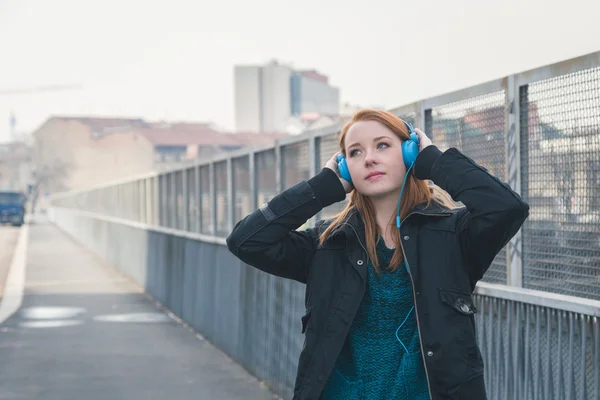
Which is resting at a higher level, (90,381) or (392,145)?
(392,145)

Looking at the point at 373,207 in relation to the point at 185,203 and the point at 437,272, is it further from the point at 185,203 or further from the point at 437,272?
the point at 185,203

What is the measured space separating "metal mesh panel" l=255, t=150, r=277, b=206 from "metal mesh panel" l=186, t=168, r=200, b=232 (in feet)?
11.5

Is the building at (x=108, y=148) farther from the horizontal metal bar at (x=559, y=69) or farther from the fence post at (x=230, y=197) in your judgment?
the horizontal metal bar at (x=559, y=69)

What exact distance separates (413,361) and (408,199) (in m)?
0.48

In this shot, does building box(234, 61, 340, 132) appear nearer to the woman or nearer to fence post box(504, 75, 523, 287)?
fence post box(504, 75, 523, 287)

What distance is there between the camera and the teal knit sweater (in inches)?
124

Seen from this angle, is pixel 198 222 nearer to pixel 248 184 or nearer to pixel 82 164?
pixel 248 184

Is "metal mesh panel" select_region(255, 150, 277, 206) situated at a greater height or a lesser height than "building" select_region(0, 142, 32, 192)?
lesser

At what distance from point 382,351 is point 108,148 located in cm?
11947

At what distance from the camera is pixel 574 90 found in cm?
464

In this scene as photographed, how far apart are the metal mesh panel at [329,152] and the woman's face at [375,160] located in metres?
3.92

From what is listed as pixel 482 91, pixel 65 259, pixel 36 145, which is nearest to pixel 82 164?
pixel 36 145

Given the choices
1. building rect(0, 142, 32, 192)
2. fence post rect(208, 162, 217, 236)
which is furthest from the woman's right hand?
building rect(0, 142, 32, 192)

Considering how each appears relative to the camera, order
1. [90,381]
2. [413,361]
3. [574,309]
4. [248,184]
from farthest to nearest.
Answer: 1. [248,184]
2. [90,381]
3. [574,309]
4. [413,361]
